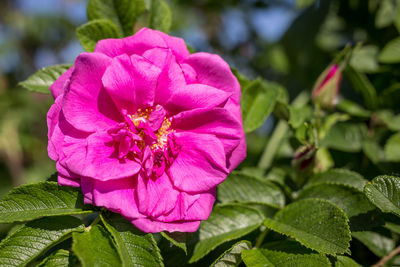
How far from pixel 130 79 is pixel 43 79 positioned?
308 mm

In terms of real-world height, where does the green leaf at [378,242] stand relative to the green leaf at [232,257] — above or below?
below

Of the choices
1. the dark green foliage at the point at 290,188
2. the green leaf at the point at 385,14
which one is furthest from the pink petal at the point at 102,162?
the green leaf at the point at 385,14

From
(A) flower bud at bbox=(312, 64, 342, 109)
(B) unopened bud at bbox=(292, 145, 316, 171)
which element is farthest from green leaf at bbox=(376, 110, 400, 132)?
(B) unopened bud at bbox=(292, 145, 316, 171)

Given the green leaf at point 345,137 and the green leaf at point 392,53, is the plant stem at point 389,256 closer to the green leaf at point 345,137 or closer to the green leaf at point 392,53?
the green leaf at point 345,137

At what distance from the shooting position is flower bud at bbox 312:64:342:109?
1.35 meters

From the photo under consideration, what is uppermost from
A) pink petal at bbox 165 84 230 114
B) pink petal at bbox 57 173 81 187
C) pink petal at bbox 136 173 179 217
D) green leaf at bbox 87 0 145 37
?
green leaf at bbox 87 0 145 37

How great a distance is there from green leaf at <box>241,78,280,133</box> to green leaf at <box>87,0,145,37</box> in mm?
389

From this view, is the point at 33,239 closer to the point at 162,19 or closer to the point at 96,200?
the point at 96,200

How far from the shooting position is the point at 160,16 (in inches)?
44.1

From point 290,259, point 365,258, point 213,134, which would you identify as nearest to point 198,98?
point 213,134

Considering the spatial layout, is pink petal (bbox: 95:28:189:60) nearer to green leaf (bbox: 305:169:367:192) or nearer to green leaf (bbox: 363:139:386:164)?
green leaf (bbox: 305:169:367:192)

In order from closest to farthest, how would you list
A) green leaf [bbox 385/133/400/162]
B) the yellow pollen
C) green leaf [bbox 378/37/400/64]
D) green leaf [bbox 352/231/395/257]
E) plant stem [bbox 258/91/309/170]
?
the yellow pollen, green leaf [bbox 352/231/395/257], green leaf [bbox 385/133/400/162], green leaf [bbox 378/37/400/64], plant stem [bbox 258/91/309/170]

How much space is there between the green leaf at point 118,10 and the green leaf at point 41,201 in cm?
49

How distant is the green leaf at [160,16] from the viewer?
43.9 inches
